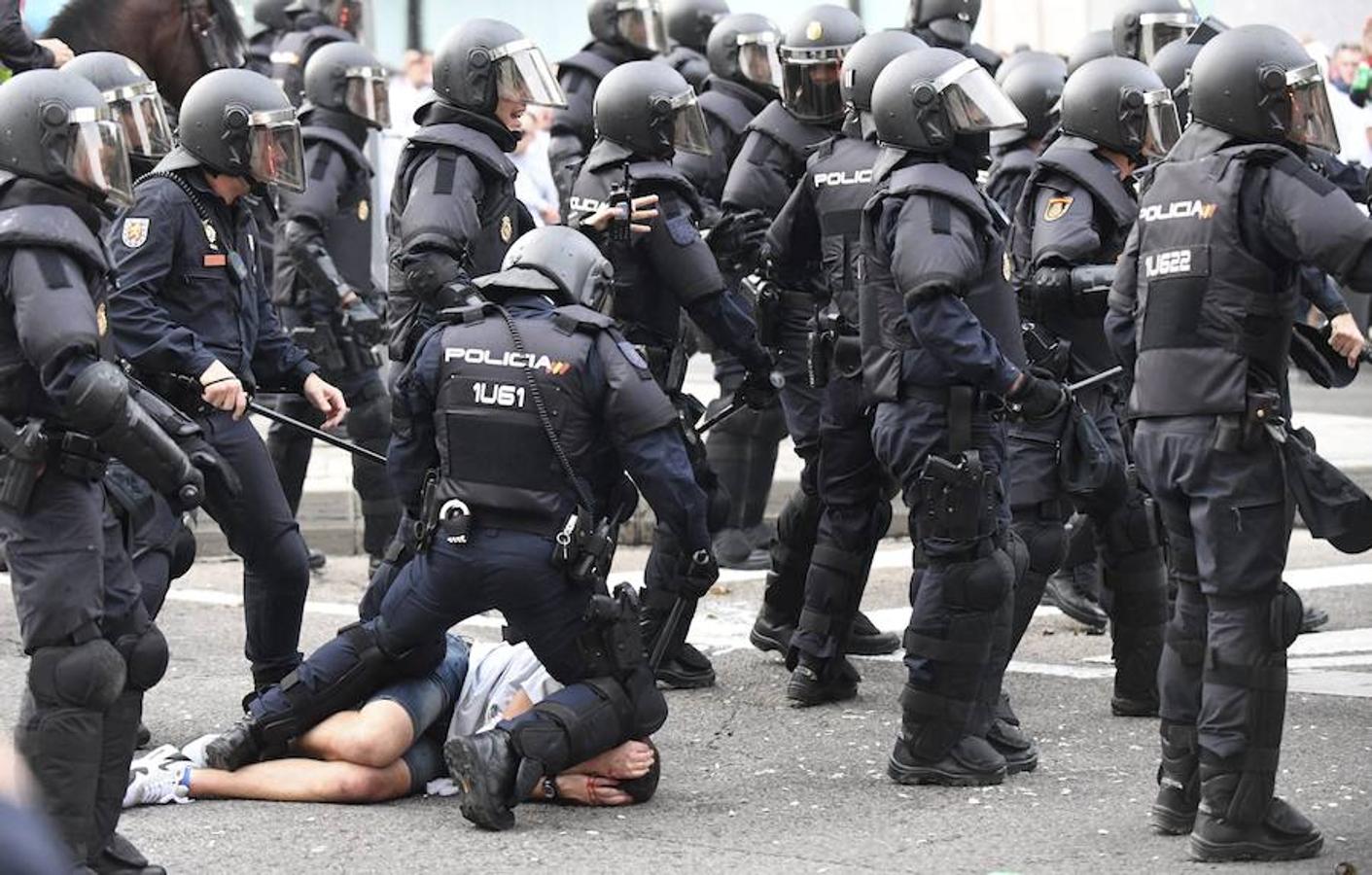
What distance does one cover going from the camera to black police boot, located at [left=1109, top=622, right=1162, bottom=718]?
25.1ft

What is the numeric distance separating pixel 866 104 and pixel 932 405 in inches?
53.6

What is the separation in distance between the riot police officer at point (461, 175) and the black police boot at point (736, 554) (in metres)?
2.35

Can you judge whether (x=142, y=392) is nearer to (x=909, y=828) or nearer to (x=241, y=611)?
(x=909, y=828)

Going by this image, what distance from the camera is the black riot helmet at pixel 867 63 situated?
7.71m

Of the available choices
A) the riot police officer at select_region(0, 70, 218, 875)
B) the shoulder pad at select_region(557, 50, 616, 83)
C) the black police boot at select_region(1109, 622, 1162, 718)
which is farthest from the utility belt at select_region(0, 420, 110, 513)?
the shoulder pad at select_region(557, 50, 616, 83)

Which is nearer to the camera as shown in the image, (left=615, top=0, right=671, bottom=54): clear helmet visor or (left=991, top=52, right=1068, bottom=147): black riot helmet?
(left=991, top=52, right=1068, bottom=147): black riot helmet

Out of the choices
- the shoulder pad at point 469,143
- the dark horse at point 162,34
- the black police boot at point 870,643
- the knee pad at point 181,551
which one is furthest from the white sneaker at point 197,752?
the dark horse at point 162,34

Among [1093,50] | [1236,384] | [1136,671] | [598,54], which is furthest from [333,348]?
[1236,384]

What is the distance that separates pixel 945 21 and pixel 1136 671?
3363mm

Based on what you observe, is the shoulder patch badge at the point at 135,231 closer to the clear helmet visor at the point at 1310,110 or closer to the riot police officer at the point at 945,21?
the clear helmet visor at the point at 1310,110

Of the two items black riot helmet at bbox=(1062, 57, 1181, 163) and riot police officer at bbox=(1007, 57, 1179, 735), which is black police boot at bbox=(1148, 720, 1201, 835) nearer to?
riot police officer at bbox=(1007, 57, 1179, 735)

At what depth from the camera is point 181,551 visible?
23.4 feet

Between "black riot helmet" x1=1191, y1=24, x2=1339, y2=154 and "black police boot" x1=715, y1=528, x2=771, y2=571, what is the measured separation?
4726 millimetres

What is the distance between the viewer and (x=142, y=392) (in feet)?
20.0
